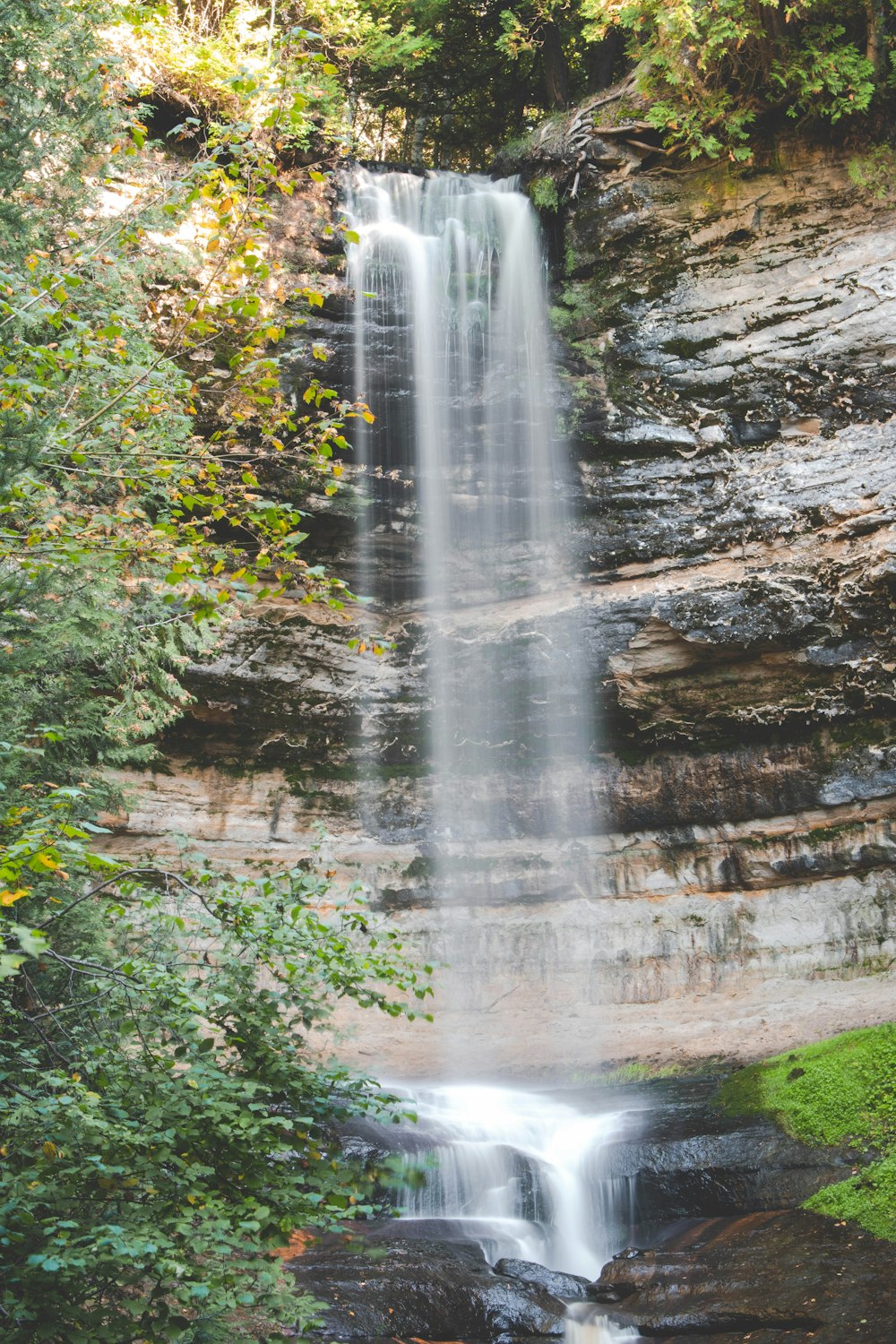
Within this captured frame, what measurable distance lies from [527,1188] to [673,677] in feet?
24.7

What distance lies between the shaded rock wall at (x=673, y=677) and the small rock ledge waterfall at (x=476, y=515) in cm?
12

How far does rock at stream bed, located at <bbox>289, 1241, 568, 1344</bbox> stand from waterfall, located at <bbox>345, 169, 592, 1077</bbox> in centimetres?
725

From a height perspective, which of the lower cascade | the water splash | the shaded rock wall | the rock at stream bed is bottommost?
the water splash

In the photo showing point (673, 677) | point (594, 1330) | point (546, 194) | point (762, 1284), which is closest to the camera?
point (762, 1284)

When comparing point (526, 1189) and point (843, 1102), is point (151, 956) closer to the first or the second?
point (526, 1189)

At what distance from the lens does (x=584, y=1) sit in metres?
14.9

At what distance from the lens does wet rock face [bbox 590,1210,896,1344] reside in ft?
22.2

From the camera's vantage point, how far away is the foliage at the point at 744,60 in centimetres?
1401

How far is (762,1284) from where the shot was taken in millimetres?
7410

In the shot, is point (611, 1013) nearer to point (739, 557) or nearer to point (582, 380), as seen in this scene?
point (739, 557)

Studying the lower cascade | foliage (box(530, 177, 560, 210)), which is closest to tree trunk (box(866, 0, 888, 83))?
foliage (box(530, 177, 560, 210))

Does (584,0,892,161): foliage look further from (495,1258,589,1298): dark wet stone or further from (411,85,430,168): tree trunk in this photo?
(495,1258,589,1298): dark wet stone

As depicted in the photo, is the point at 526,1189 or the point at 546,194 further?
the point at 546,194

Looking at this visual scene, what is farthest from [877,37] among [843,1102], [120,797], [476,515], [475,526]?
[120,797]
